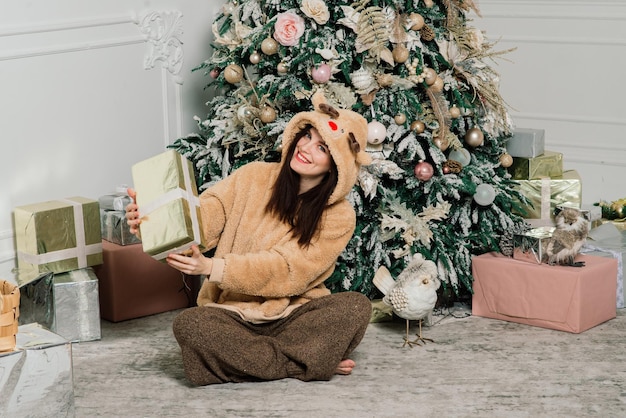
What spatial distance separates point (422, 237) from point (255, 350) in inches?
33.4

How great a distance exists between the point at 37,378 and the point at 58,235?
3.16 feet

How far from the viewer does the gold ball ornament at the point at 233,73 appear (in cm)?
382

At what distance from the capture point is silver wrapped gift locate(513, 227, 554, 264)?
376 centimetres

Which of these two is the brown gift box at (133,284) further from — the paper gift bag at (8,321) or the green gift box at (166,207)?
the paper gift bag at (8,321)

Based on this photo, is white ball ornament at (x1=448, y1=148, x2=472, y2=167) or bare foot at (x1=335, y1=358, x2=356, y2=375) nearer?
bare foot at (x1=335, y1=358, x2=356, y2=375)

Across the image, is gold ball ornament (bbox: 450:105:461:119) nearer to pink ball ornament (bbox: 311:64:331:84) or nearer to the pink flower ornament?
pink ball ornament (bbox: 311:64:331:84)

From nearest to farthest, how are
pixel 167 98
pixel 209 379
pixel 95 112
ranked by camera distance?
pixel 209 379, pixel 95 112, pixel 167 98

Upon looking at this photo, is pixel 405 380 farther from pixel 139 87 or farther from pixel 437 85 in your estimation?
pixel 139 87

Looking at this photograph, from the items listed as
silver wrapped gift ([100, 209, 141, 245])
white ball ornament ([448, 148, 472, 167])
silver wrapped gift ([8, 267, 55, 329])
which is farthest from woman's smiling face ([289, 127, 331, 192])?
silver wrapped gift ([8, 267, 55, 329])

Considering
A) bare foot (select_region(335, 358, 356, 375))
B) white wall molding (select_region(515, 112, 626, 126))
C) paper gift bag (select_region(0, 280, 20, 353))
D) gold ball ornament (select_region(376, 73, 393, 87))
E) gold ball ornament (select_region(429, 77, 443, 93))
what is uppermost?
gold ball ornament (select_region(376, 73, 393, 87))

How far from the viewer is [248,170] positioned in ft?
11.0

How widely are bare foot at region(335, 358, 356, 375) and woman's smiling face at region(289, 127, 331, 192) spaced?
61 centimetres

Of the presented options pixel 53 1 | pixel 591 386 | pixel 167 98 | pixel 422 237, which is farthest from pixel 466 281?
pixel 53 1

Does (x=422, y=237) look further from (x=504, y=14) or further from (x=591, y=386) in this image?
(x=504, y=14)
